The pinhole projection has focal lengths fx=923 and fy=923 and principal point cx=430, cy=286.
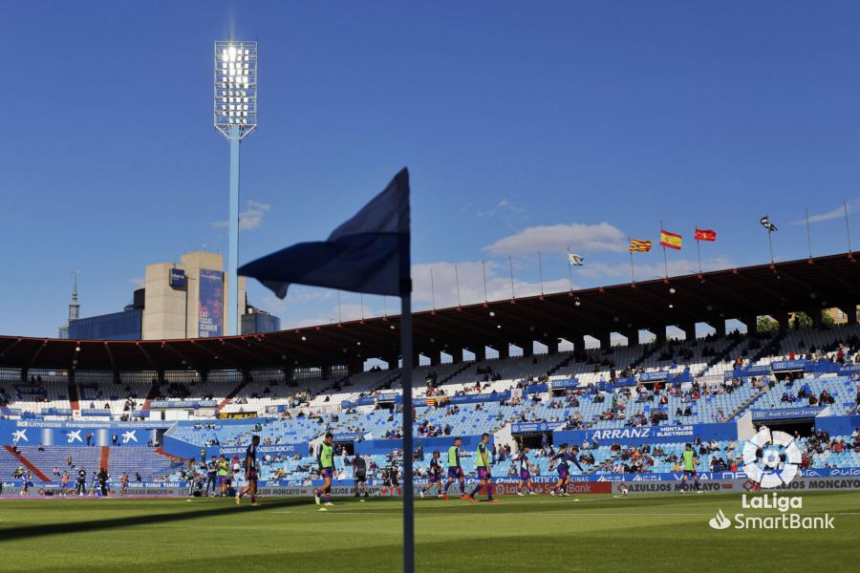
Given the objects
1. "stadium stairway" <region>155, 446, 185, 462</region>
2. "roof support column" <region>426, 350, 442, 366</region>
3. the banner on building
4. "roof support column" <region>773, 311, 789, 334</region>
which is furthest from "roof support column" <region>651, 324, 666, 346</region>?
the banner on building

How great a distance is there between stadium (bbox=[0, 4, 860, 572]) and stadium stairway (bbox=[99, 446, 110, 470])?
0.46 meters

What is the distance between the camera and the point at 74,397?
3420 inches

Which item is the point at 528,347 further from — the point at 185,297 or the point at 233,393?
the point at 185,297

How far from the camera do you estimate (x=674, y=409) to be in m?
55.7

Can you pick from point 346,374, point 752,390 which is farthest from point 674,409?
point 346,374

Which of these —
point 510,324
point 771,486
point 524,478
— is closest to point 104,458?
point 510,324

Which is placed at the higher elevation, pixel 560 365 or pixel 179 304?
pixel 179 304

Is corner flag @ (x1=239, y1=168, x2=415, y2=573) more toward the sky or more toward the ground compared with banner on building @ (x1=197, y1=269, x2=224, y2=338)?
more toward the ground

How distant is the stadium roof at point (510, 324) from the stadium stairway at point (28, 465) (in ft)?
32.6

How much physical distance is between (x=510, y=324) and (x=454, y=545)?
197ft

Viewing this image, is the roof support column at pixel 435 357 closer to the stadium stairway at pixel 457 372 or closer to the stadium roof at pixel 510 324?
the stadium roof at pixel 510 324

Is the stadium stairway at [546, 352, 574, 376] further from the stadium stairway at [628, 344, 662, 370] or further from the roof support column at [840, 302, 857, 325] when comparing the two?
the roof support column at [840, 302, 857, 325]

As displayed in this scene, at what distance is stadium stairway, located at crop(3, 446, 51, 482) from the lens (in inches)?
2805

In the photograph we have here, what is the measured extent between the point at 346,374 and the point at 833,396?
47.9m
